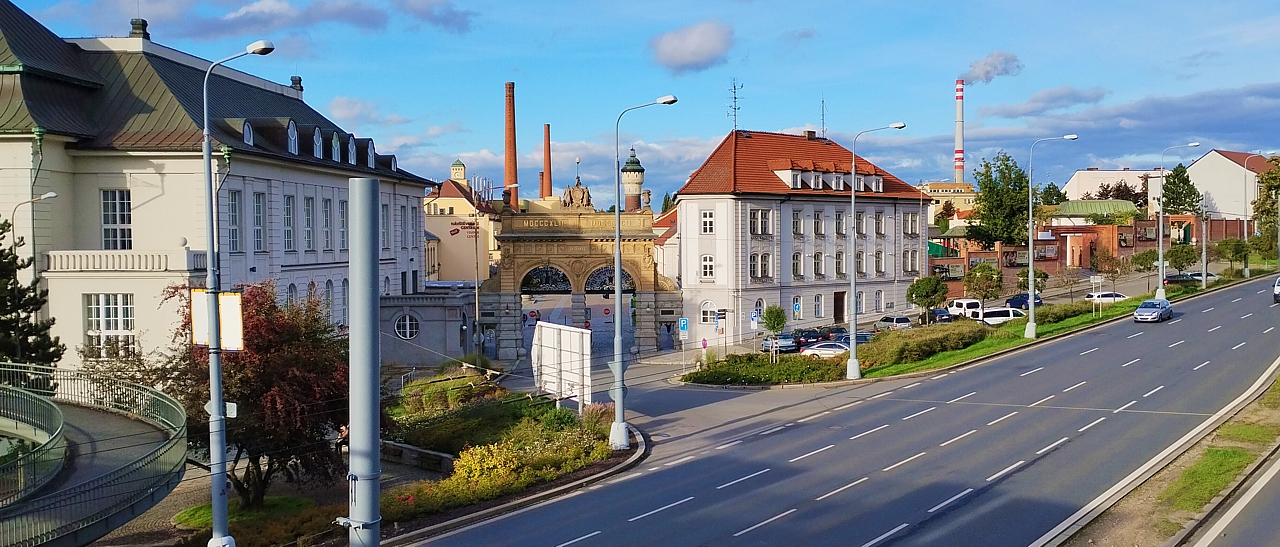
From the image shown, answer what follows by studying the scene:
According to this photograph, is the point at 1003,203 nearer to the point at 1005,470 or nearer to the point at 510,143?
the point at 510,143

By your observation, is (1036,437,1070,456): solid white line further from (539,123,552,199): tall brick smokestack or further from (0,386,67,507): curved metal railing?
(539,123,552,199): tall brick smokestack

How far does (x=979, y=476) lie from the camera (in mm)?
20578

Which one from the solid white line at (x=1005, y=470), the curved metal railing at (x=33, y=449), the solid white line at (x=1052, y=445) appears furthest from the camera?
the solid white line at (x=1052, y=445)

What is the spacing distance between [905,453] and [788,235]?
34.0 m

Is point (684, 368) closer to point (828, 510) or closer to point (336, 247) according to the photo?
point (336, 247)

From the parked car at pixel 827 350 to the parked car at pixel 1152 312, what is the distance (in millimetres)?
15271

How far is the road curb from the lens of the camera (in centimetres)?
1800

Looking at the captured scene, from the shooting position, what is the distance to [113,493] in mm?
14469

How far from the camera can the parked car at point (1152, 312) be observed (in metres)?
46.5

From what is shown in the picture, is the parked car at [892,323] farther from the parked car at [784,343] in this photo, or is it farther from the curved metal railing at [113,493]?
the curved metal railing at [113,493]

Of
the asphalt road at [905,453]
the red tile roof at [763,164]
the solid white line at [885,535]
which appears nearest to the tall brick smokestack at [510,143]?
the red tile roof at [763,164]

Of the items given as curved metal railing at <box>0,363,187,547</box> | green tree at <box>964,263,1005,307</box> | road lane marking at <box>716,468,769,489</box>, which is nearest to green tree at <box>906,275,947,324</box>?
green tree at <box>964,263,1005,307</box>

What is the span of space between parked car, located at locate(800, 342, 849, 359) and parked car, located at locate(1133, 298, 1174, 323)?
15271mm

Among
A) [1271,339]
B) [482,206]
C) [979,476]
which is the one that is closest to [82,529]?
[979,476]
